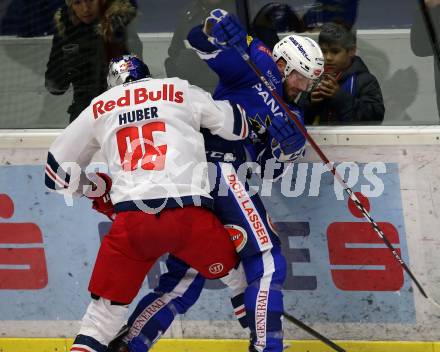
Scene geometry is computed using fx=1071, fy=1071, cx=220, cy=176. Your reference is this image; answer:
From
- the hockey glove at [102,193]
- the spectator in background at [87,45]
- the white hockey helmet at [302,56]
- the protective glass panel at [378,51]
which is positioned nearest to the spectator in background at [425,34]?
the protective glass panel at [378,51]

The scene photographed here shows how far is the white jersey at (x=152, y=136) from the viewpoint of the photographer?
4133 millimetres

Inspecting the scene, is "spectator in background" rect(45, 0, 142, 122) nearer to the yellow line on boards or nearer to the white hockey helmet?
the white hockey helmet

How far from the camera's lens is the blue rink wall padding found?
15.4 ft

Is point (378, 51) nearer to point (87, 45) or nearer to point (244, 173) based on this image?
point (244, 173)

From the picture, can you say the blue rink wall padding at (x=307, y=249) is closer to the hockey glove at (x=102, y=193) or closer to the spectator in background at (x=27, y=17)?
the hockey glove at (x=102, y=193)

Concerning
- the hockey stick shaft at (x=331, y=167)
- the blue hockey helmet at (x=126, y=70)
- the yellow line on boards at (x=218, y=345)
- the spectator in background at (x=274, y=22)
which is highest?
the blue hockey helmet at (x=126, y=70)

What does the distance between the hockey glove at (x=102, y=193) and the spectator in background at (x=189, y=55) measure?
0.66 meters

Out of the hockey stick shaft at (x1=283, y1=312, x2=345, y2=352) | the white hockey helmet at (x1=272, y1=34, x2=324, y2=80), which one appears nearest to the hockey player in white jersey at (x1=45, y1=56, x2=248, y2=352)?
the white hockey helmet at (x1=272, y1=34, x2=324, y2=80)

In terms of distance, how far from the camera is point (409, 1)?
463 cm

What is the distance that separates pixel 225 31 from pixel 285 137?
0.50 m

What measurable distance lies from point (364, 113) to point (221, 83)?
65 centimetres

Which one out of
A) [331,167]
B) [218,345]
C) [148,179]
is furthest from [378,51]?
[218,345]

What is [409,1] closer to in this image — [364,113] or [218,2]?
[364,113]

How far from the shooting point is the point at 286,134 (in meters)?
4.36
